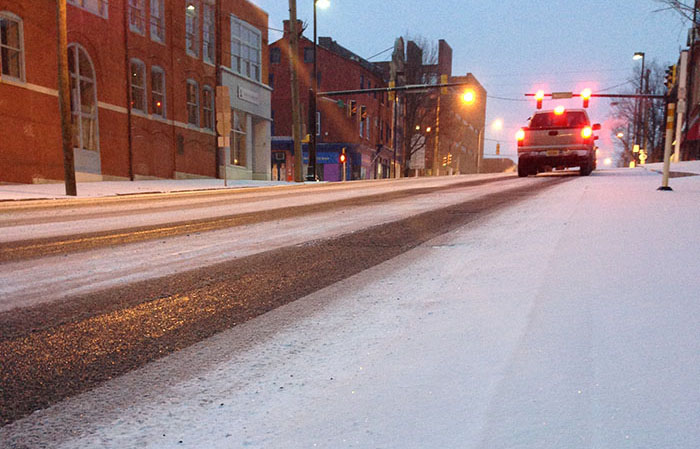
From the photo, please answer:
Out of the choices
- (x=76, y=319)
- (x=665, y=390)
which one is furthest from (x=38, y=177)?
(x=665, y=390)

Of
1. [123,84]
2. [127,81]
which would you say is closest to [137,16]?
[127,81]

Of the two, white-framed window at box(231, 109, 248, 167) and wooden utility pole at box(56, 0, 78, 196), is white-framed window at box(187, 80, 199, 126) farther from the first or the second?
wooden utility pole at box(56, 0, 78, 196)

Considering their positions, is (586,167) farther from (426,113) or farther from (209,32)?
(426,113)

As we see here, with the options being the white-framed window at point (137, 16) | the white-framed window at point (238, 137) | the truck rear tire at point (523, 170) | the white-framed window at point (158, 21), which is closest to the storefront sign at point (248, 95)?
the white-framed window at point (238, 137)

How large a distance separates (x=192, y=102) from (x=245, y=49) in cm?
616

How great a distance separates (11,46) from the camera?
14406 mm

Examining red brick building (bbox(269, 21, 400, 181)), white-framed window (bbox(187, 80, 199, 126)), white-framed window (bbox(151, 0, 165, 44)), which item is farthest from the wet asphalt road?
red brick building (bbox(269, 21, 400, 181))

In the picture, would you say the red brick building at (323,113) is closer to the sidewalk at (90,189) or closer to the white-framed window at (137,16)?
the white-framed window at (137,16)

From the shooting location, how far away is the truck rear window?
1491cm

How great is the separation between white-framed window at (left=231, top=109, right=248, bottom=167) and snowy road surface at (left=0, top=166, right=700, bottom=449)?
26.1 metres

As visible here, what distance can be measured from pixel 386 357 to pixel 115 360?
985 millimetres

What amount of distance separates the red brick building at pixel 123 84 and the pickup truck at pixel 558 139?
9843mm

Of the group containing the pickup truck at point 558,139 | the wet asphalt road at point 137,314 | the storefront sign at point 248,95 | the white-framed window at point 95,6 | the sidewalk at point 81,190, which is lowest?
the wet asphalt road at point 137,314

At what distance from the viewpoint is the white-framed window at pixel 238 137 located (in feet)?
89.6
